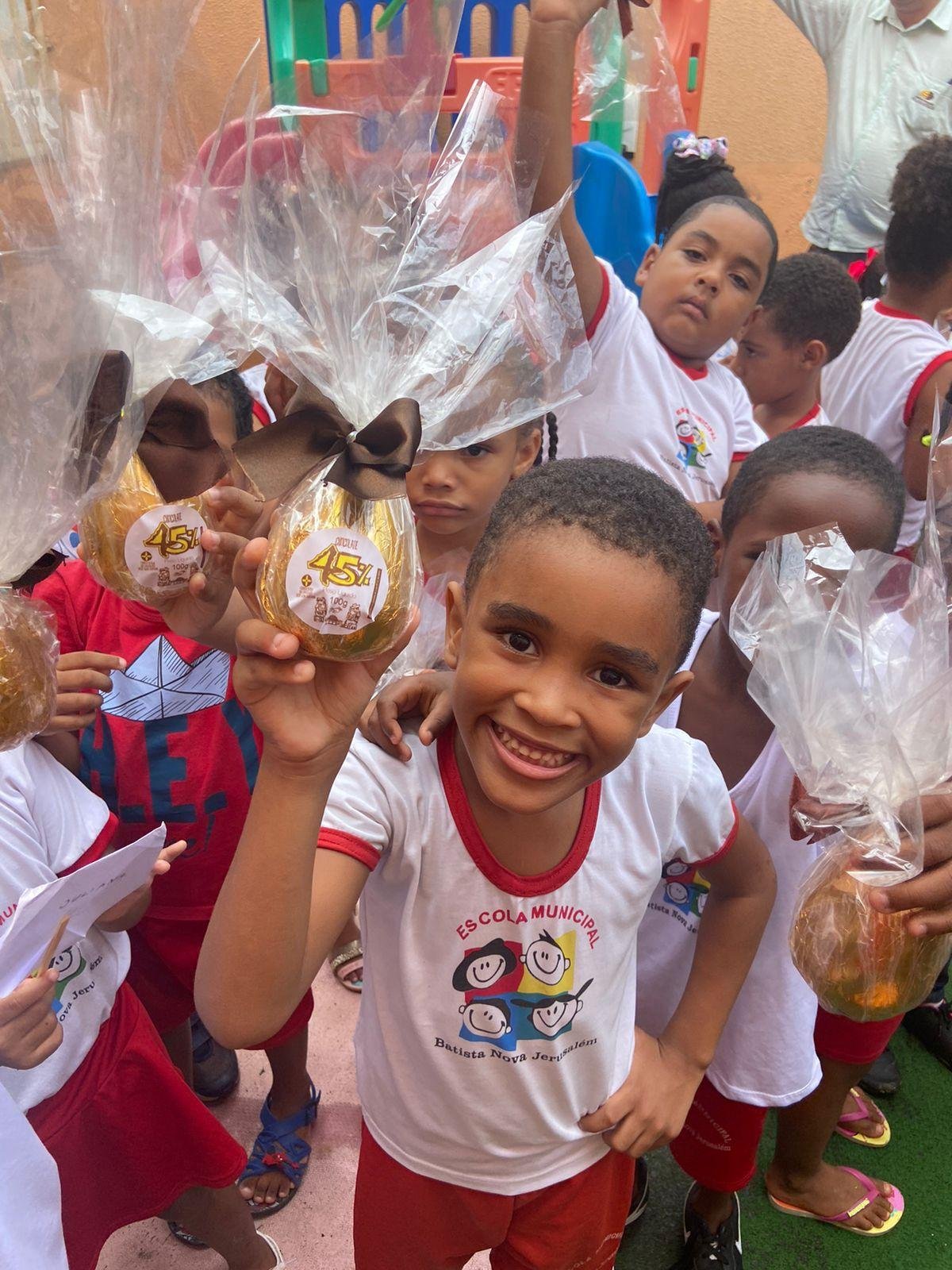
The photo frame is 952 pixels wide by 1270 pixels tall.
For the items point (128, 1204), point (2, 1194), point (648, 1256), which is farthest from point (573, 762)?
point (648, 1256)

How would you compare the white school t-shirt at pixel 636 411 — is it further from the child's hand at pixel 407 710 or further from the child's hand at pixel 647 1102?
the child's hand at pixel 647 1102

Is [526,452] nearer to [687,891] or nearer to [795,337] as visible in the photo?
[687,891]

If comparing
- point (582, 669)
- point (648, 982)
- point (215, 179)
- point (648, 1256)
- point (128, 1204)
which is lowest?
point (648, 1256)

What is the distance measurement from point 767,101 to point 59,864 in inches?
253

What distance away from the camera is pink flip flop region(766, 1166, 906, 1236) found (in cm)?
185

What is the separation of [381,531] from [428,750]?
40 centimetres

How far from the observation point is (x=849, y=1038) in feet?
5.45

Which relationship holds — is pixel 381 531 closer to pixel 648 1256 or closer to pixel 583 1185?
pixel 583 1185

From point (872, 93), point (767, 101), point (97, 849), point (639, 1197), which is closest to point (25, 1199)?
point (97, 849)

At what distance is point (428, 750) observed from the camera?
3.86 ft

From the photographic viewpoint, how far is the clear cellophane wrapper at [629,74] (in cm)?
233

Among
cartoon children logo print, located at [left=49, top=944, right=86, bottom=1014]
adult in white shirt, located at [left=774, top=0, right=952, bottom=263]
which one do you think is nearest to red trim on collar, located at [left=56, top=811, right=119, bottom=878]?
cartoon children logo print, located at [left=49, top=944, right=86, bottom=1014]

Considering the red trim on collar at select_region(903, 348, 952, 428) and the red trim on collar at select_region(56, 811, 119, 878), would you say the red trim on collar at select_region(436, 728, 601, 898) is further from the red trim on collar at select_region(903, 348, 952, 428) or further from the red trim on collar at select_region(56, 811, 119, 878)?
the red trim on collar at select_region(903, 348, 952, 428)

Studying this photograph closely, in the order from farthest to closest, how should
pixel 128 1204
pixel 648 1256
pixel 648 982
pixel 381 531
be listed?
1. pixel 648 1256
2. pixel 648 982
3. pixel 128 1204
4. pixel 381 531
